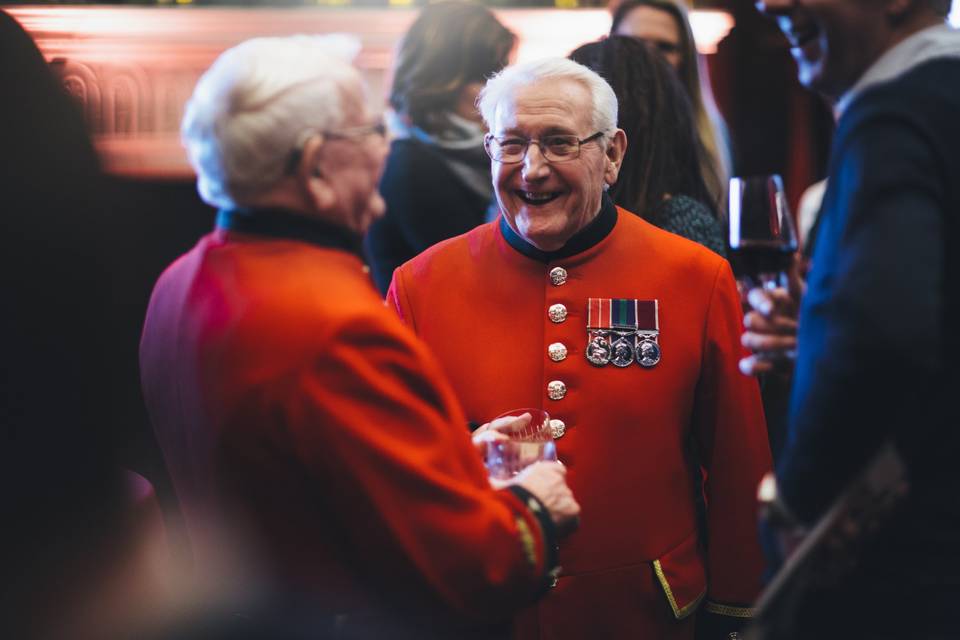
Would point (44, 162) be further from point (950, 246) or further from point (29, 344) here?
point (950, 246)

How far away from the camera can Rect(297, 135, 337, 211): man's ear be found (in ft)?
4.79

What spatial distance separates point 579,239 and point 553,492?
674 millimetres

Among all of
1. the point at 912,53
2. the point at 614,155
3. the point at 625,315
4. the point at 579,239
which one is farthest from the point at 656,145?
the point at 912,53

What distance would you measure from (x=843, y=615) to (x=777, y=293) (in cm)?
51

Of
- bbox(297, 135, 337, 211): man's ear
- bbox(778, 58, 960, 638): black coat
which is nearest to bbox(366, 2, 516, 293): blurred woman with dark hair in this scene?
bbox(297, 135, 337, 211): man's ear

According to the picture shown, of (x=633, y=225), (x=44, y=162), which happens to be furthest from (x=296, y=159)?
(x=633, y=225)

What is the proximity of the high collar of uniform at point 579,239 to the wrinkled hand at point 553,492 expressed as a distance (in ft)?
1.94

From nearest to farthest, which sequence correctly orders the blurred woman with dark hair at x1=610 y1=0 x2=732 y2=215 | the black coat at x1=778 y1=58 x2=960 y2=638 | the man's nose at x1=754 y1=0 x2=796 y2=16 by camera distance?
the black coat at x1=778 y1=58 x2=960 y2=638, the man's nose at x1=754 y1=0 x2=796 y2=16, the blurred woman with dark hair at x1=610 y1=0 x2=732 y2=215

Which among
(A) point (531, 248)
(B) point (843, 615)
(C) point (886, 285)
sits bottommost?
(B) point (843, 615)

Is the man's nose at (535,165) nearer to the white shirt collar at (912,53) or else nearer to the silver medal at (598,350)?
the silver medal at (598,350)

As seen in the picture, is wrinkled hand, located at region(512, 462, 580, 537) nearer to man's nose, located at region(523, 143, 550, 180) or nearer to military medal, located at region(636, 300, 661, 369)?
military medal, located at region(636, 300, 661, 369)

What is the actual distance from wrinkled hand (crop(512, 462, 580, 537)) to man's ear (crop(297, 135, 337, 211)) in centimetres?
52

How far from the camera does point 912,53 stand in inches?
56.5

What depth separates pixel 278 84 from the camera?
1442 millimetres
